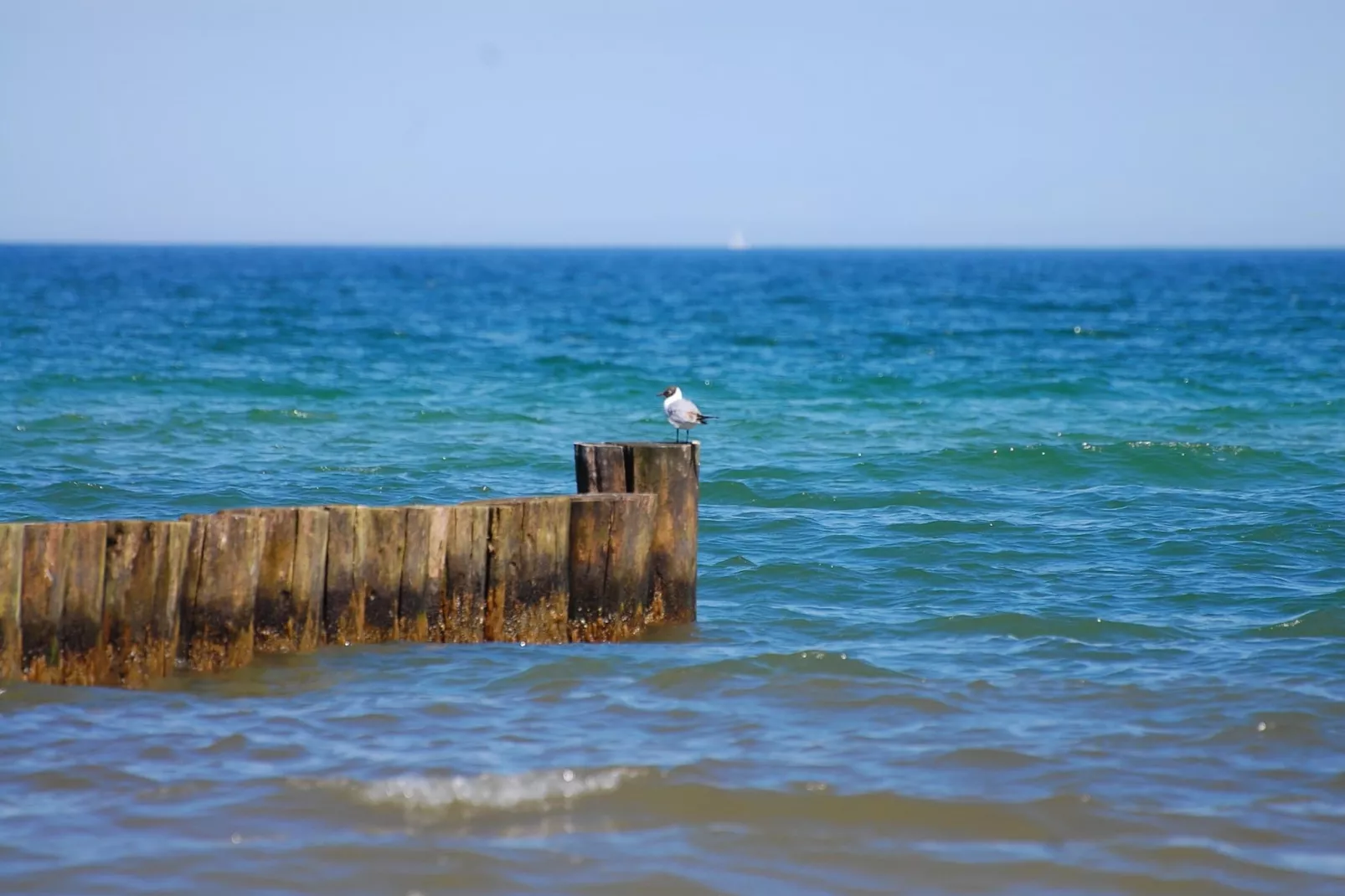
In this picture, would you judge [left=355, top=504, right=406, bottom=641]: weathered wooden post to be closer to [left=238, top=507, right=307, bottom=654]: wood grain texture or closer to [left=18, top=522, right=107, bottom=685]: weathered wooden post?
[left=238, top=507, right=307, bottom=654]: wood grain texture

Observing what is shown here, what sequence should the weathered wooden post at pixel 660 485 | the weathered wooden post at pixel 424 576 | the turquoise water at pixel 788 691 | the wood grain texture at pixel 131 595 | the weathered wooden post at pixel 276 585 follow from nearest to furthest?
the turquoise water at pixel 788 691 < the wood grain texture at pixel 131 595 < the weathered wooden post at pixel 276 585 < the weathered wooden post at pixel 424 576 < the weathered wooden post at pixel 660 485

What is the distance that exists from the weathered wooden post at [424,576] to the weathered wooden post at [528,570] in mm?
279

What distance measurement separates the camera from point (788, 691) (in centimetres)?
774

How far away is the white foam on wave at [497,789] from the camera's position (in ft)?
19.8

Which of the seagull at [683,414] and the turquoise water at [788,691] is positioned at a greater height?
the seagull at [683,414]

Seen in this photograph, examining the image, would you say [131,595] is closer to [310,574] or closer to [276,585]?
[276,585]

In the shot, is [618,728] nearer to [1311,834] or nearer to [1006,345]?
[1311,834]

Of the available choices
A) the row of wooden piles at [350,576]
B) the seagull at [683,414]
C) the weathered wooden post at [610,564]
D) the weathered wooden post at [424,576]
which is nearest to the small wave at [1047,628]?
the row of wooden piles at [350,576]

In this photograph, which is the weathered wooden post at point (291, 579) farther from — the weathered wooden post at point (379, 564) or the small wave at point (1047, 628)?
the small wave at point (1047, 628)

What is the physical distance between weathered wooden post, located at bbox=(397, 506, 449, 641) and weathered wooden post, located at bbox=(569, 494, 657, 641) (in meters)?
0.80

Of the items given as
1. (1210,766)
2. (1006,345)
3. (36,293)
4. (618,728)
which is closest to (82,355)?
(1006,345)

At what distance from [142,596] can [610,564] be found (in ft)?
8.84

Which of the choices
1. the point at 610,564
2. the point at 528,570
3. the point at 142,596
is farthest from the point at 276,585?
the point at 610,564

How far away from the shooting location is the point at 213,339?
3475 centimetres
